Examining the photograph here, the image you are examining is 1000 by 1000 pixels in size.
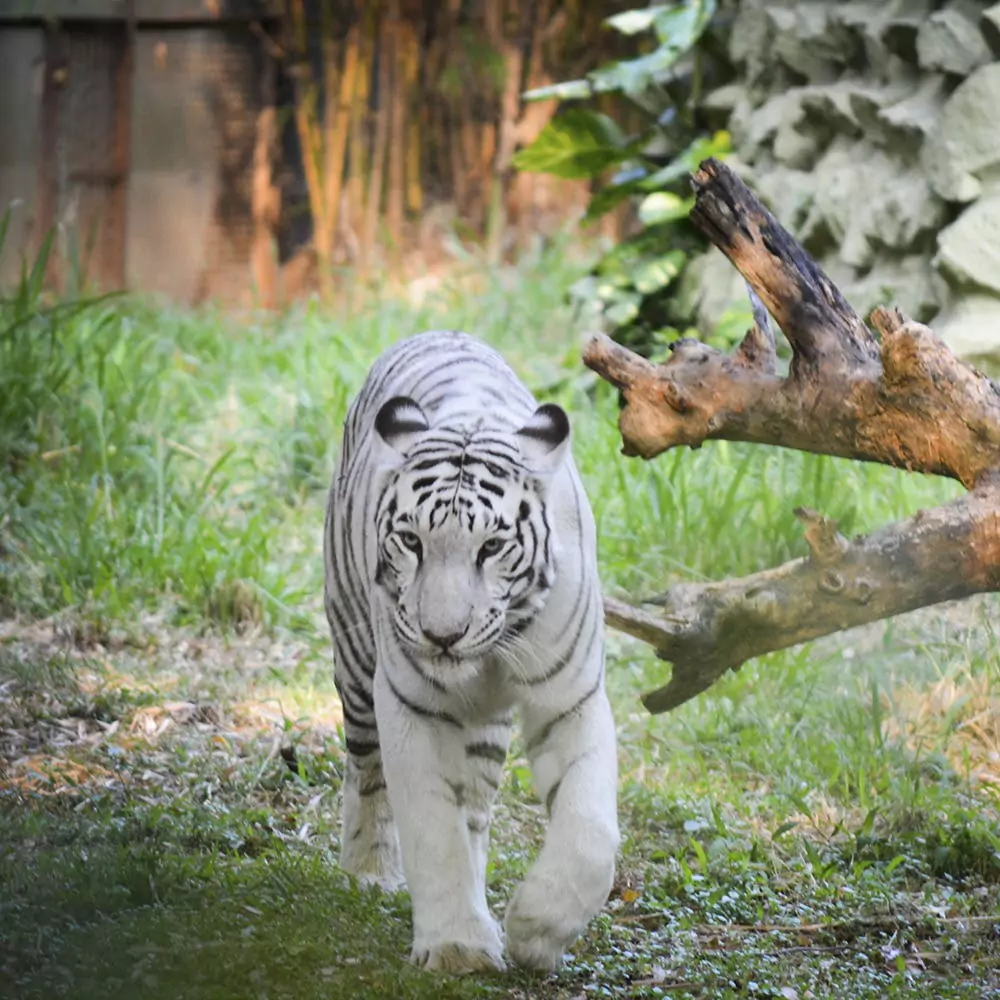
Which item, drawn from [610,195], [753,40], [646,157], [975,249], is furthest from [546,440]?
[646,157]

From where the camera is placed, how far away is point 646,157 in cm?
792

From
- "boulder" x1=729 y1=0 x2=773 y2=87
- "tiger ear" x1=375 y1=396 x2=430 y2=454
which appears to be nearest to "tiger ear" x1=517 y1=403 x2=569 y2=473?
"tiger ear" x1=375 y1=396 x2=430 y2=454

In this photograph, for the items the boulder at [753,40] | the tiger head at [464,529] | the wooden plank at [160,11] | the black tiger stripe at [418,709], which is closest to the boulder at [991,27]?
the boulder at [753,40]

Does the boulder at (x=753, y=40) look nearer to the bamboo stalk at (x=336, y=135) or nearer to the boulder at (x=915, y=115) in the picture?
the boulder at (x=915, y=115)

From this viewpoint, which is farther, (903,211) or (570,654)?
(903,211)

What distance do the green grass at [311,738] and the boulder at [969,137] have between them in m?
1.34

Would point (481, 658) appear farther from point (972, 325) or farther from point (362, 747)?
point (972, 325)

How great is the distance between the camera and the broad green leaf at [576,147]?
7.68 metres

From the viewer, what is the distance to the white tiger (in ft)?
9.15

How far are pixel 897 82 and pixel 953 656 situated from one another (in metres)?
3.27

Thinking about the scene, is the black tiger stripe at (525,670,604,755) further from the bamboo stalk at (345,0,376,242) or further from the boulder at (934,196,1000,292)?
the bamboo stalk at (345,0,376,242)

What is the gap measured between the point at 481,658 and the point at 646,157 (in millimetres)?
5551

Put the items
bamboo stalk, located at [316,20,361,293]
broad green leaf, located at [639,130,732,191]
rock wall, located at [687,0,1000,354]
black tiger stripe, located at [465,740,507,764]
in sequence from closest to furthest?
black tiger stripe, located at [465,740,507,764] < rock wall, located at [687,0,1000,354] < broad green leaf, located at [639,130,732,191] < bamboo stalk, located at [316,20,361,293]

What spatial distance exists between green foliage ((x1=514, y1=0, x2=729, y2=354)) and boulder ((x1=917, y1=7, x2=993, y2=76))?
4.25ft
